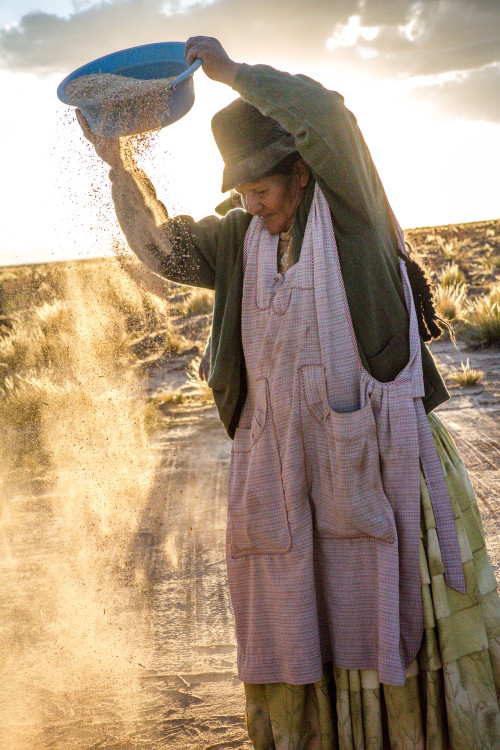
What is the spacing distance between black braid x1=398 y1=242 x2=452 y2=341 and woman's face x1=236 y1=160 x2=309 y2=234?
1.28 feet

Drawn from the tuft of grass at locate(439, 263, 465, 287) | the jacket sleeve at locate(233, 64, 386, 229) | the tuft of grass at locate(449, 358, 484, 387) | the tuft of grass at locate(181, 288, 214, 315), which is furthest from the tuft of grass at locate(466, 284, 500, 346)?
the jacket sleeve at locate(233, 64, 386, 229)

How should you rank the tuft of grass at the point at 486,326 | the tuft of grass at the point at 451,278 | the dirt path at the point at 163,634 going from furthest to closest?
the tuft of grass at the point at 451,278
the tuft of grass at the point at 486,326
the dirt path at the point at 163,634

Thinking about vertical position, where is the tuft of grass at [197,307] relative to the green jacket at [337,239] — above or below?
below

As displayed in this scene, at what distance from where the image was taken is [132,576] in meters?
4.24

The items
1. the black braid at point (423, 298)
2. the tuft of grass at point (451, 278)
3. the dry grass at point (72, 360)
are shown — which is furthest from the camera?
the tuft of grass at point (451, 278)

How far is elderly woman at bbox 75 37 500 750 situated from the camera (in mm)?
2260

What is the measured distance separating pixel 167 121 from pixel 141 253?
474 mm

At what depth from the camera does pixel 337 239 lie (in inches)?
91.6

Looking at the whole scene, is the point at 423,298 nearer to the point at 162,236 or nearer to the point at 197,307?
the point at 162,236

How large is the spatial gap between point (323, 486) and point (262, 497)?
0.66ft

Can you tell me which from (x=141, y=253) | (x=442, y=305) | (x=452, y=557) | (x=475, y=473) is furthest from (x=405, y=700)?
(x=442, y=305)

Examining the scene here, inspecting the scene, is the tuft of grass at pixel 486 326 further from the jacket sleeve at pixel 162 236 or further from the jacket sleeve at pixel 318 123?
the jacket sleeve at pixel 318 123

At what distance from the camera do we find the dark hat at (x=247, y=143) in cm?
231

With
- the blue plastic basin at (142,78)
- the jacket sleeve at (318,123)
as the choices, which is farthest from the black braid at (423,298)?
the blue plastic basin at (142,78)
